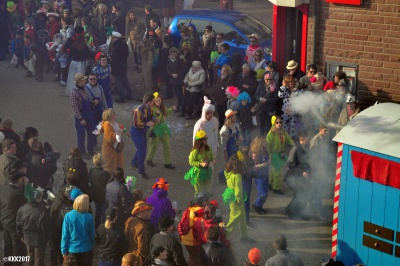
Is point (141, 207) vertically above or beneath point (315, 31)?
beneath

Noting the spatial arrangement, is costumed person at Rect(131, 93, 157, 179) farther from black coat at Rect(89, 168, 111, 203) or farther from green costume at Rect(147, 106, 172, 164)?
black coat at Rect(89, 168, 111, 203)

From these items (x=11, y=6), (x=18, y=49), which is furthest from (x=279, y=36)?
(x=11, y=6)

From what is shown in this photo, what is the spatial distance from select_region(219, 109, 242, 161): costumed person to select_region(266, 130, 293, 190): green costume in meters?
0.83

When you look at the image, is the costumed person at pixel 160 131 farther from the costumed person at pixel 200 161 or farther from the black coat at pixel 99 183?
the black coat at pixel 99 183

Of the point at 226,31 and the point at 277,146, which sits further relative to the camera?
the point at 226,31

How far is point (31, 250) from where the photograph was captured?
12.0m

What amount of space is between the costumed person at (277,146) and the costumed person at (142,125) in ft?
8.14

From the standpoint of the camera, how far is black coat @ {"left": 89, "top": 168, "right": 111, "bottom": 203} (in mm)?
13023

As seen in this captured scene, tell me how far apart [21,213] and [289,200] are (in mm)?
5215

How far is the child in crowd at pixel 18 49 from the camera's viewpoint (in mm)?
23141

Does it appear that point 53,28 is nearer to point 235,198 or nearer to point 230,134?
point 230,134

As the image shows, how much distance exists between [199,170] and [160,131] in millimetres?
2193

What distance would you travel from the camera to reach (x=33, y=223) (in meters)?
11.6

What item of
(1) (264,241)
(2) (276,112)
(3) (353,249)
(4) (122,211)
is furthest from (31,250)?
Answer: (2) (276,112)
